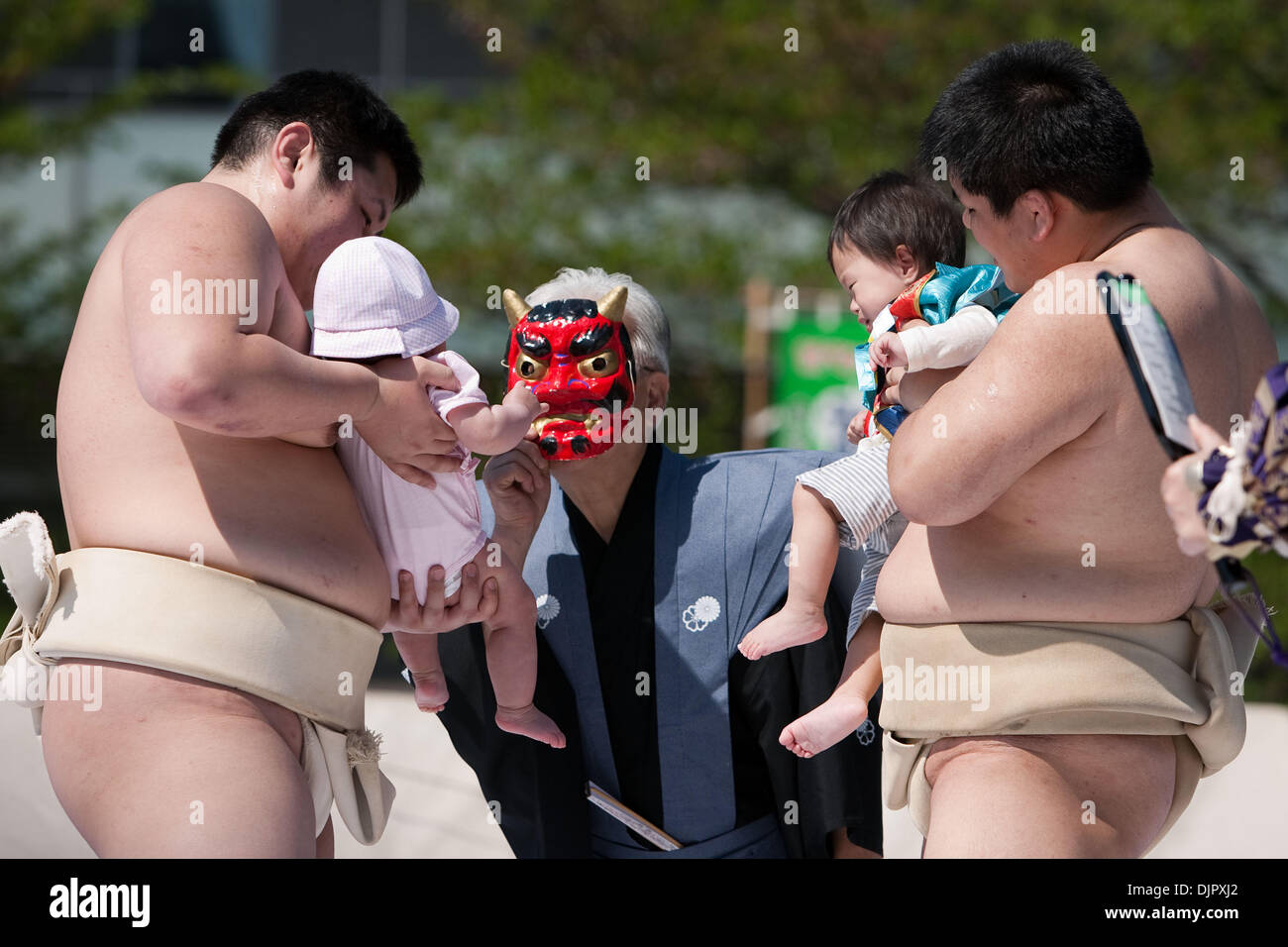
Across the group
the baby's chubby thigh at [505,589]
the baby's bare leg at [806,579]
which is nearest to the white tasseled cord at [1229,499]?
the baby's bare leg at [806,579]

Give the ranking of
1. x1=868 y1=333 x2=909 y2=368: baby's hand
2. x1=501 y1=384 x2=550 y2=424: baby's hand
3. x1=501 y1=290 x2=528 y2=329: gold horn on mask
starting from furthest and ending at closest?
1. x1=501 y1=290 x2=528 y2=329: gold horn on mask
2. x1=501 y1=384 x2=550 y2=424: baby's hand
3. x1=868 y1=333 x2=909 y2=368: baby's hand

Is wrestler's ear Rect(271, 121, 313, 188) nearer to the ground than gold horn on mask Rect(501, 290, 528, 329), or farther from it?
farther from it

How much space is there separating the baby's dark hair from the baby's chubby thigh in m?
0.93

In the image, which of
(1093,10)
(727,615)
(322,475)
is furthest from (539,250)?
(322,475)

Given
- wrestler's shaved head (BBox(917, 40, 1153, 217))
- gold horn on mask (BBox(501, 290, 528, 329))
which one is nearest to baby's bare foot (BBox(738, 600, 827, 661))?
gold horn on mask (BBox(501, 290, 528, 329))

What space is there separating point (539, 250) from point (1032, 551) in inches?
292

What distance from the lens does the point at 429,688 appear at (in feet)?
9.57

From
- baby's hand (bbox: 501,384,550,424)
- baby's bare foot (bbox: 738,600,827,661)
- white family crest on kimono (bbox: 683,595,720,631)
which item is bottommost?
white family crest on kimono (bbox: 683,595,720,631)

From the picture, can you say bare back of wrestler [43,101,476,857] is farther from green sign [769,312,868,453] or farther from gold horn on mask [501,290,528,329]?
green sign [769,312,868,453]

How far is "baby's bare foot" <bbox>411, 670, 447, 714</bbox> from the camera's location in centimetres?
290

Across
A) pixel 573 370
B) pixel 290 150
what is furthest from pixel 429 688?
pixel 290 150

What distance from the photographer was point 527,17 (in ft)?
30.5

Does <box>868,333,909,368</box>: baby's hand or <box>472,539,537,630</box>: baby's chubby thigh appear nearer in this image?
<box>868,333,909,368</box>: baby's hand
